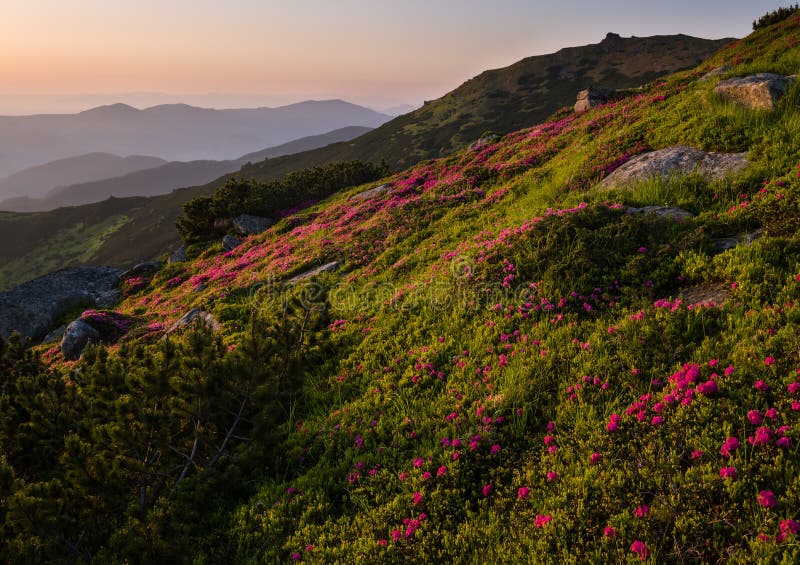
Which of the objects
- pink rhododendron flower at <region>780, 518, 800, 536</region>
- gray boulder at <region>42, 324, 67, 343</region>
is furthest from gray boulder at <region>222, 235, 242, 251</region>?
pink rhododendron flower at <region>780, 518, 800, 536</region>

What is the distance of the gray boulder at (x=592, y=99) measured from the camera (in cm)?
2919

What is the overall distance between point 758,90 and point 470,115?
133m

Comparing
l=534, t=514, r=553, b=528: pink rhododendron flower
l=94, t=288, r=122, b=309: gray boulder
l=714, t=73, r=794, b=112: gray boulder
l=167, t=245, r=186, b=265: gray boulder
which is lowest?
l=534, t=514, r=553, b=528: pink rhododendron flower

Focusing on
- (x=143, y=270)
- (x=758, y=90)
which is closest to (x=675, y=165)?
(x=758, y=90)

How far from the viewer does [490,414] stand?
6.12 m

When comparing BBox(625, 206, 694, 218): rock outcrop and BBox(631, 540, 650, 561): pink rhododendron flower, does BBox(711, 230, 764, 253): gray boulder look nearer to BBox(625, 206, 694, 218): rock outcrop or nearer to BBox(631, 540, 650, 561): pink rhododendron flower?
BBox(625, 206, 694, 218): rock outcrop

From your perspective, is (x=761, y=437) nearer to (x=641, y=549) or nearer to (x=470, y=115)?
(x=641, y=549)

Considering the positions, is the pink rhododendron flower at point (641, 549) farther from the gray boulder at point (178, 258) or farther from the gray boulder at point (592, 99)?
the gray boulder at point (178, 258)

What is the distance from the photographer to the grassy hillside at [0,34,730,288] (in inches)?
4385

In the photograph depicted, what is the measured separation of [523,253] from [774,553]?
22.8 ft

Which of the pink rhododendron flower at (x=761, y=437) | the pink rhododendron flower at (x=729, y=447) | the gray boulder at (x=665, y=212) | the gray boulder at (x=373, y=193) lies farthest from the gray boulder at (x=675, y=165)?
the gray boulder at (x=373, y=193)

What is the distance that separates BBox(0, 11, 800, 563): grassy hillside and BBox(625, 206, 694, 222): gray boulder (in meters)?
0.41

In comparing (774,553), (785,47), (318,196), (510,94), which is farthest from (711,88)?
(510,94)

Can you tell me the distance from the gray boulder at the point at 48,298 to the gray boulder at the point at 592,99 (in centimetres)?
4044
